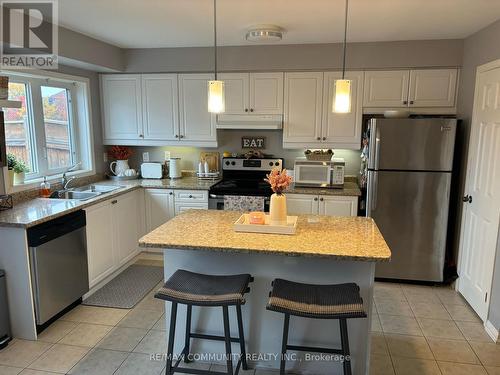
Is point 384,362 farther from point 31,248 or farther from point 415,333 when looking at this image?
point 31,248

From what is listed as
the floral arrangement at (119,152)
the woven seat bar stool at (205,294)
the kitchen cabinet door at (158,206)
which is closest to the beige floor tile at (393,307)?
the woven seat bar stool at (205,294)

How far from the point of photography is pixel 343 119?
3.98 m

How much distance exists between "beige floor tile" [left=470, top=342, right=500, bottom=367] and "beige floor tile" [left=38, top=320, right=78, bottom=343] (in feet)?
9.91

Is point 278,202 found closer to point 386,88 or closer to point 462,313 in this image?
point 462,313

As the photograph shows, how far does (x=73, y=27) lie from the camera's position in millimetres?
3307

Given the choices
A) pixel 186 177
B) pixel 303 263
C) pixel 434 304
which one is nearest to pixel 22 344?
pixel 303 263

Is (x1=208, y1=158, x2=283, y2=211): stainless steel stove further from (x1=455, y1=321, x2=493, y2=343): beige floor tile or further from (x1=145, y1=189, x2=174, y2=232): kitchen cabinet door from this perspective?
(x1=455, y1=321, x2=493, y2=343): beige floor tile

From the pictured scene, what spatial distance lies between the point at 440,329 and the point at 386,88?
2355mm

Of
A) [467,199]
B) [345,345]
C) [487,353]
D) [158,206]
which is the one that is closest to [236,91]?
[158,206]

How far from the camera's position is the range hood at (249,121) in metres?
4.09

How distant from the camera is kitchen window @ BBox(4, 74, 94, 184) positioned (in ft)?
11.2

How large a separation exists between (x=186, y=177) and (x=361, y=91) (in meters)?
2.32

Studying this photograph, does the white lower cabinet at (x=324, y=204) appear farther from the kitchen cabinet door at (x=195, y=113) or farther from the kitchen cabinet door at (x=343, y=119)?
the kitchen cabinet door at (x=195, y=113)

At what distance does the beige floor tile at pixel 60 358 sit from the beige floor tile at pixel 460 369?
245 cm
